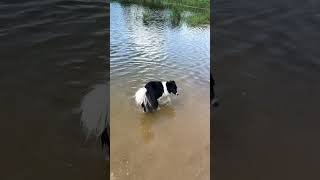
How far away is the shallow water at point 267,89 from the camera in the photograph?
468 centimetres

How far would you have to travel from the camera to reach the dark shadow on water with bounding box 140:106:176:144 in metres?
5.06

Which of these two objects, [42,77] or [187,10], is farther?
[187,10]

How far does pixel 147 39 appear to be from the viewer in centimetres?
713

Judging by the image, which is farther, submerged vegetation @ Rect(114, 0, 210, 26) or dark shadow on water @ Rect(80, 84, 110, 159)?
submerged vegetation @ Rect(114, 0, 210, 26)

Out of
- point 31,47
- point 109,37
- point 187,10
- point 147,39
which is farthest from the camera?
point 187,10

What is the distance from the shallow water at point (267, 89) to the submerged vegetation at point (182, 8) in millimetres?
435

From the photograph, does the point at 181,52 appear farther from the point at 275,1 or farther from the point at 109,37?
the point at 275,1

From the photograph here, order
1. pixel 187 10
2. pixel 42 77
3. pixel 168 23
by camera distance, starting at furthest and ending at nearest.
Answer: pixel 187 10
pixel 168 23
pixel 42 77

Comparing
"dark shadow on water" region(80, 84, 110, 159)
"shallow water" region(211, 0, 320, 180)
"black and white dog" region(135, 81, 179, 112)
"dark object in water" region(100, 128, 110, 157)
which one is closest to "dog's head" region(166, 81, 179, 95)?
"black and white dog" region(135, 81, 179, 112)

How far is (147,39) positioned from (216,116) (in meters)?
2.23

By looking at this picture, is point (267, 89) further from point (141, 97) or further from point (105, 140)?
point (105, 140)

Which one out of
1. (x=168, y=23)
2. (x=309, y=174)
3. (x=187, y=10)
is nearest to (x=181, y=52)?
(x=168, y=23)

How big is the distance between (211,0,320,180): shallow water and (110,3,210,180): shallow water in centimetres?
24

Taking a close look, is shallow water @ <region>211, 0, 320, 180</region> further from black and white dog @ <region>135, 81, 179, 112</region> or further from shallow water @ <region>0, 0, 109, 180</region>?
shallow water @ <region>0, 0, 109, 180</region>
